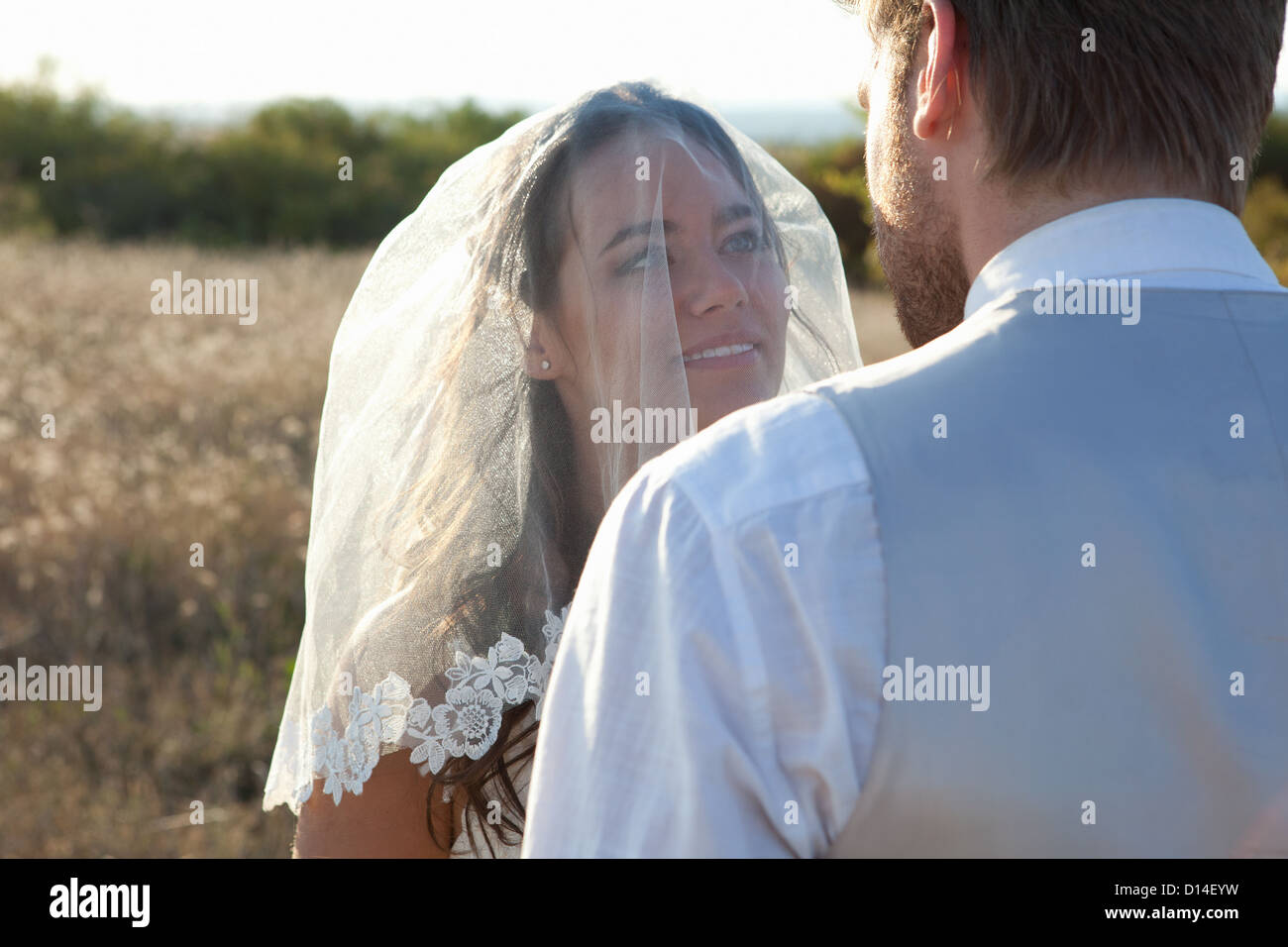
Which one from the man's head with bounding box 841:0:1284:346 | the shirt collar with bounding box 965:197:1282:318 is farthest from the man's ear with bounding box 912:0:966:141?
the shirt collar with bounding box 965:197:1282:318

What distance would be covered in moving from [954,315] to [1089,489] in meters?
0.47

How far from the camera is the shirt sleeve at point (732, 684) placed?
3.36 feet

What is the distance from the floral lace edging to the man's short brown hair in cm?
137

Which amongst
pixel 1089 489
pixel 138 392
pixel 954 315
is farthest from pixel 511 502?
pixel 138 392

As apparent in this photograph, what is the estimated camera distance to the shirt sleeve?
1.02 meters

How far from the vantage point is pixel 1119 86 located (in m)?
1.23

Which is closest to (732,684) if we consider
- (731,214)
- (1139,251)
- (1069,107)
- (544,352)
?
(1139,251)

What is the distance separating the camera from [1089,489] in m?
1.04

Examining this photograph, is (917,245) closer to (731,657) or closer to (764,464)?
(764,464)

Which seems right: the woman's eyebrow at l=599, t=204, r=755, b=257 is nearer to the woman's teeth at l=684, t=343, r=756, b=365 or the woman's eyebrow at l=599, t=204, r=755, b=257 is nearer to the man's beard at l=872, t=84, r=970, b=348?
the woman's teeth at l=684, t=343, r=756, b=365

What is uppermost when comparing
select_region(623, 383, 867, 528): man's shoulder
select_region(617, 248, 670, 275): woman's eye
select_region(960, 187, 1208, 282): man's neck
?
select_region(617, 248, 670, 275): woman's eye

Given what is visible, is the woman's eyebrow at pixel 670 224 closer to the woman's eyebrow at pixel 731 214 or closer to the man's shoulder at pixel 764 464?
the woman's eyebrow at pixel 731 214

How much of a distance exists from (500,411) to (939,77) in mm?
1352
